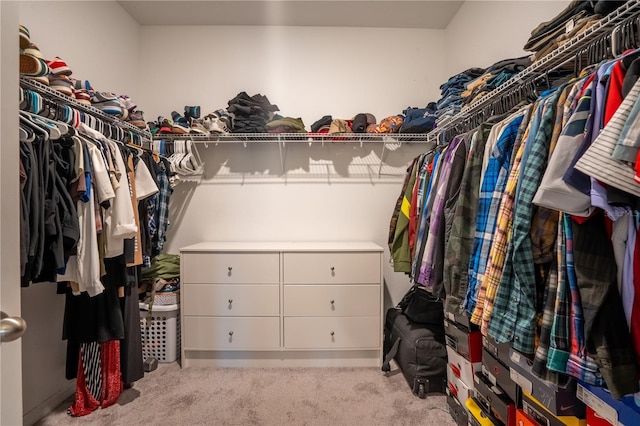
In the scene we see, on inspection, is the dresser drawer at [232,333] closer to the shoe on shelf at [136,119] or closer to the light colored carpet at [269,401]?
the light colored carpet at [269,401]

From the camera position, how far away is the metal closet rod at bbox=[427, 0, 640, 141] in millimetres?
841

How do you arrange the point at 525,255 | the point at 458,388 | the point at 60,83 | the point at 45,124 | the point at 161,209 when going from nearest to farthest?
the point at 525,255 → the point at 45,124 → the point at 60,83 → the point at 458,388 → the point at 161,209

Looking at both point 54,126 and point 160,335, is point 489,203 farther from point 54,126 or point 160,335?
point 160,335

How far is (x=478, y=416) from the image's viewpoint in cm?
133

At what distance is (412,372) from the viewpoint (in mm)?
1786

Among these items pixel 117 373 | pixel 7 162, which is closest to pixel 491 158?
pixel 7 162

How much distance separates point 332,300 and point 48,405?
1745mm

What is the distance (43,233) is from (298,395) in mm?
1534

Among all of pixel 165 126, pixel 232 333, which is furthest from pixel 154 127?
pixel 232 333

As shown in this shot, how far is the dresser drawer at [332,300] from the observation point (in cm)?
207

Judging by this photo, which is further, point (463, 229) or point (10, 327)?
point (463, 229)

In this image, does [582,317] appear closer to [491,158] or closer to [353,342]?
[491,158]

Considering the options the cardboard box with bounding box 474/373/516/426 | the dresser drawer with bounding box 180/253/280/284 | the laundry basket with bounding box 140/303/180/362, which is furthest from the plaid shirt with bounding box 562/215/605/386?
the laundry basket with bounding box 140/303/180/362

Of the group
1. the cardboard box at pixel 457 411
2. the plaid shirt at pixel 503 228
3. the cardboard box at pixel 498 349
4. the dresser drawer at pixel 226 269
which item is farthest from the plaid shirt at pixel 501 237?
the dresser drawer at pixel 226 269
